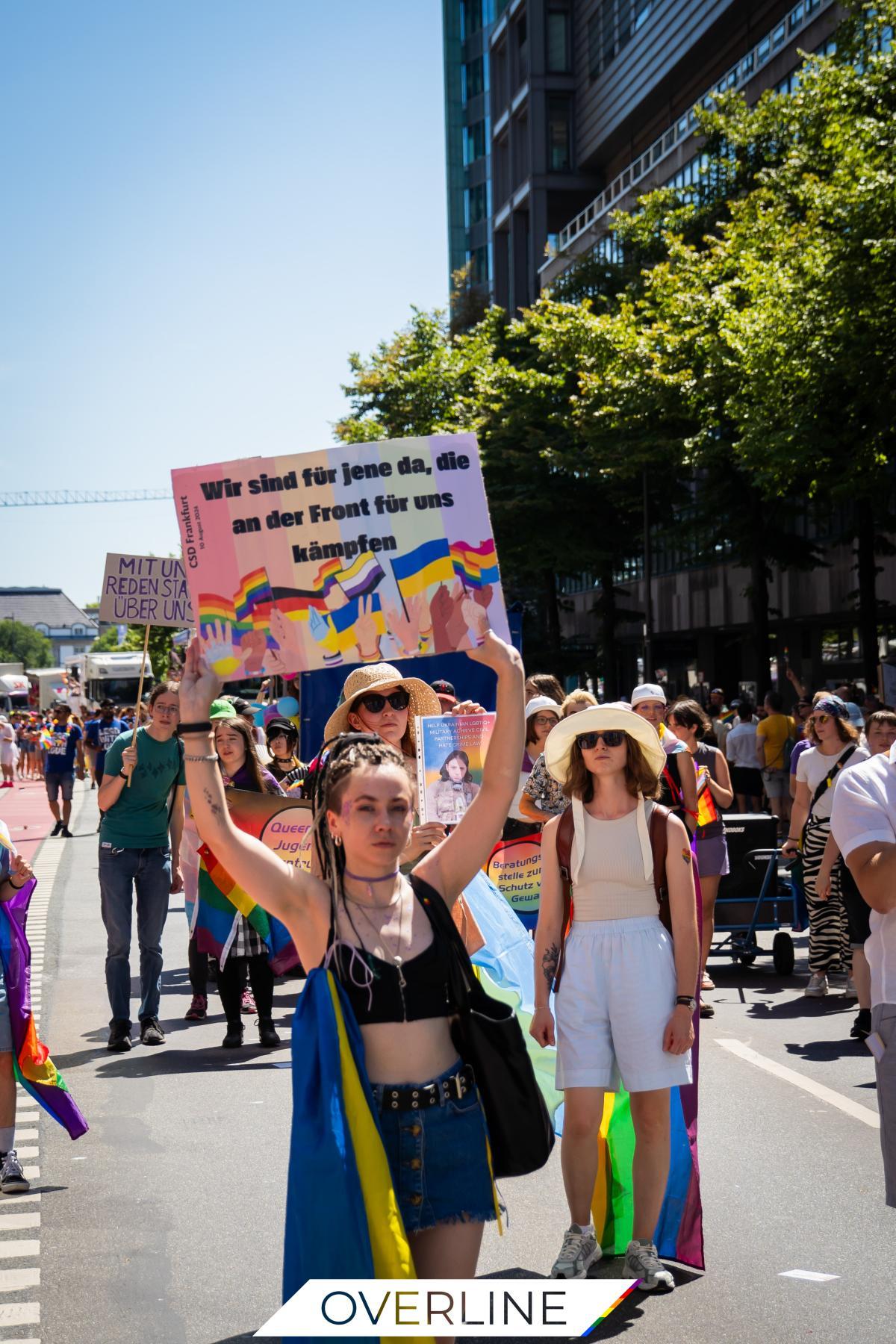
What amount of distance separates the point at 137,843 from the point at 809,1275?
5.03 meters

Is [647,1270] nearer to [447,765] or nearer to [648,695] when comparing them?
[447,765]

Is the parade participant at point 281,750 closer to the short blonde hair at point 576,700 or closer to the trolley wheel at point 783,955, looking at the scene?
the short blonde hair at point 576,700

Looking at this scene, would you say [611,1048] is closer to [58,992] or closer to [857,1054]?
[857,1054]

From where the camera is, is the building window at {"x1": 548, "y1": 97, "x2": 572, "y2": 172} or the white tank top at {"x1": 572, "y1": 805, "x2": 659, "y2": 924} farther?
the building window at {"x1": 548, "y1": 97, "x2": 572, "y2": 172}

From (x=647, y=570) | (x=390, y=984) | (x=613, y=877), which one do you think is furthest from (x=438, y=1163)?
(x=647, y=570)

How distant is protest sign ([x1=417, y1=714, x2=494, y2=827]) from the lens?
5.88 m

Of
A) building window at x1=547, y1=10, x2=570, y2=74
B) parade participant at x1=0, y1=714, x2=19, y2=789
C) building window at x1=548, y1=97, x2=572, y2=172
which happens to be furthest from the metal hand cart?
building window at x1=547, y1=10, x2=570, y2=74

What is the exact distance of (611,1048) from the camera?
5.02m

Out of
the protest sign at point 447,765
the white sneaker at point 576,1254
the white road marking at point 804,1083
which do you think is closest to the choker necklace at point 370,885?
the white sneaker at point 576,1254

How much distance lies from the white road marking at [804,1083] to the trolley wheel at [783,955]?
8.10 feet

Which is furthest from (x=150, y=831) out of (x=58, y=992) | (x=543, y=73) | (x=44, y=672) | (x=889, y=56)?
(x=44, y=672)

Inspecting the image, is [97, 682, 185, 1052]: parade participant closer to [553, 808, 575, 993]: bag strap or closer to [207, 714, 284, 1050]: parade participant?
[207, 714, 284, 1050]: parade participant

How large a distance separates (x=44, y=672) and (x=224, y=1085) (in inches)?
3293

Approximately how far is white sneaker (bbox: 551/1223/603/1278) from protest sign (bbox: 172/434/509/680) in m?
Result: 1.92
